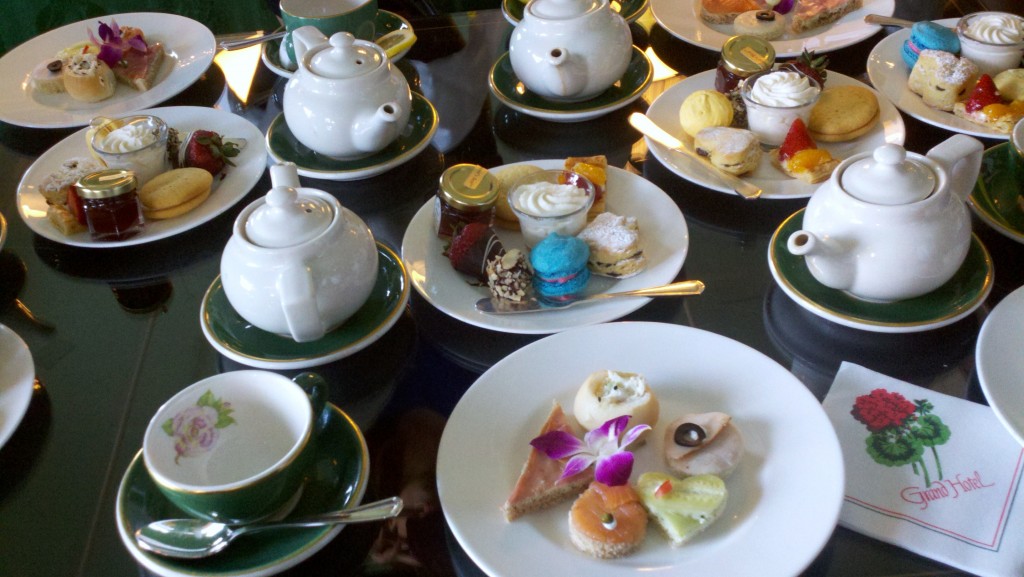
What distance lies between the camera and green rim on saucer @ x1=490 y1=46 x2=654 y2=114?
1.45 meters

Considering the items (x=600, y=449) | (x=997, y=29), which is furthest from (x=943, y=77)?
(x=600, y=449)

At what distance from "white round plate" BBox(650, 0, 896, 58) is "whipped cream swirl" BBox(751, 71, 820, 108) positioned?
26cm

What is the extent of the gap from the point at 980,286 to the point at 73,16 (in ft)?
8.44

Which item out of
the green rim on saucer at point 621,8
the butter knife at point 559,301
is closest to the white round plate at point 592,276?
the butter knife at point 559,301

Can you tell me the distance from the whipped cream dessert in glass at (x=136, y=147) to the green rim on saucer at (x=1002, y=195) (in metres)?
1.22

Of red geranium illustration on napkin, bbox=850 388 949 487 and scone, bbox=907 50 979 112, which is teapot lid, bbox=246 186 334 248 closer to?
red geranium illustration on napkin, bbox=850 388 949 487

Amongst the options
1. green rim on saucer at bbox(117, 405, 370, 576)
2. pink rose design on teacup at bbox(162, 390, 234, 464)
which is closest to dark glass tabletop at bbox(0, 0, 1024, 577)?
green rim on saucer at bbox(117, 405, 370, 576)

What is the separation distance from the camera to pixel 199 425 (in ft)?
2.84

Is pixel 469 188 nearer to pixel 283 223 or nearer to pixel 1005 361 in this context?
pixel 283 223

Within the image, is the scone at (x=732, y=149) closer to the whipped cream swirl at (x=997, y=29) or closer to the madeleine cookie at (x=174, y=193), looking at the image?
the whipped cream swirl at (x=997, y=29)

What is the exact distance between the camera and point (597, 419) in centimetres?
89

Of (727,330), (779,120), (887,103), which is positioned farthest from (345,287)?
(887,103)

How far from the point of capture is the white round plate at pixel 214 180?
123 cm

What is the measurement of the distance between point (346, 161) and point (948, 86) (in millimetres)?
995
